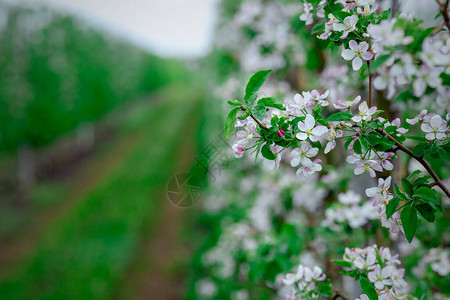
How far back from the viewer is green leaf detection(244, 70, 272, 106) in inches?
35.9

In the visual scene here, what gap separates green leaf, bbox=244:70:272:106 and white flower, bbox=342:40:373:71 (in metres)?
0.22

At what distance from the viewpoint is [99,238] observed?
734 centimetres

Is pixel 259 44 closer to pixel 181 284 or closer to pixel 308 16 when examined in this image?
pixel 308 16

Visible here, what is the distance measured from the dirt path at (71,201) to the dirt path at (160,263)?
251 cm

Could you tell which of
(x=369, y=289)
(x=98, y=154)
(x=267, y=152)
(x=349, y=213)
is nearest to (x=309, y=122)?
(x=267, y=152)

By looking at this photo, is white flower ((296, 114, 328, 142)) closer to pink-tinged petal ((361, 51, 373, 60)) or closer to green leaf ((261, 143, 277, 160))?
green leaf ((261, 143, 277, 160))

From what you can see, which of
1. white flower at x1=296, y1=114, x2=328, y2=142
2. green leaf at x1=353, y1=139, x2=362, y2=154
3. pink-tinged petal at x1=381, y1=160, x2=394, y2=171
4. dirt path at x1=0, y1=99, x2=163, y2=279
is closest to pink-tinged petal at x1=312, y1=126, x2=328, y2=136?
white flower at x1=296, y1=114, x2=328, y2=142

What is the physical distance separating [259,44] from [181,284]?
191 inches

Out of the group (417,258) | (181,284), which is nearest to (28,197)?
(181,284)

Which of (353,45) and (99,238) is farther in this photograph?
(99,238)

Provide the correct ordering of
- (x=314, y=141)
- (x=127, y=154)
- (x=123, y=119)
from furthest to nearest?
1. (x=123, y=119)
2. (x=127, y=154)
3. (x=314, y=141)

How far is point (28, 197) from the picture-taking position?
10.1 meters

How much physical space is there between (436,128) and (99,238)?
7.55 meters

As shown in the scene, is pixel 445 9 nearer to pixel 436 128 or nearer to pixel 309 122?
pixel 436 128
